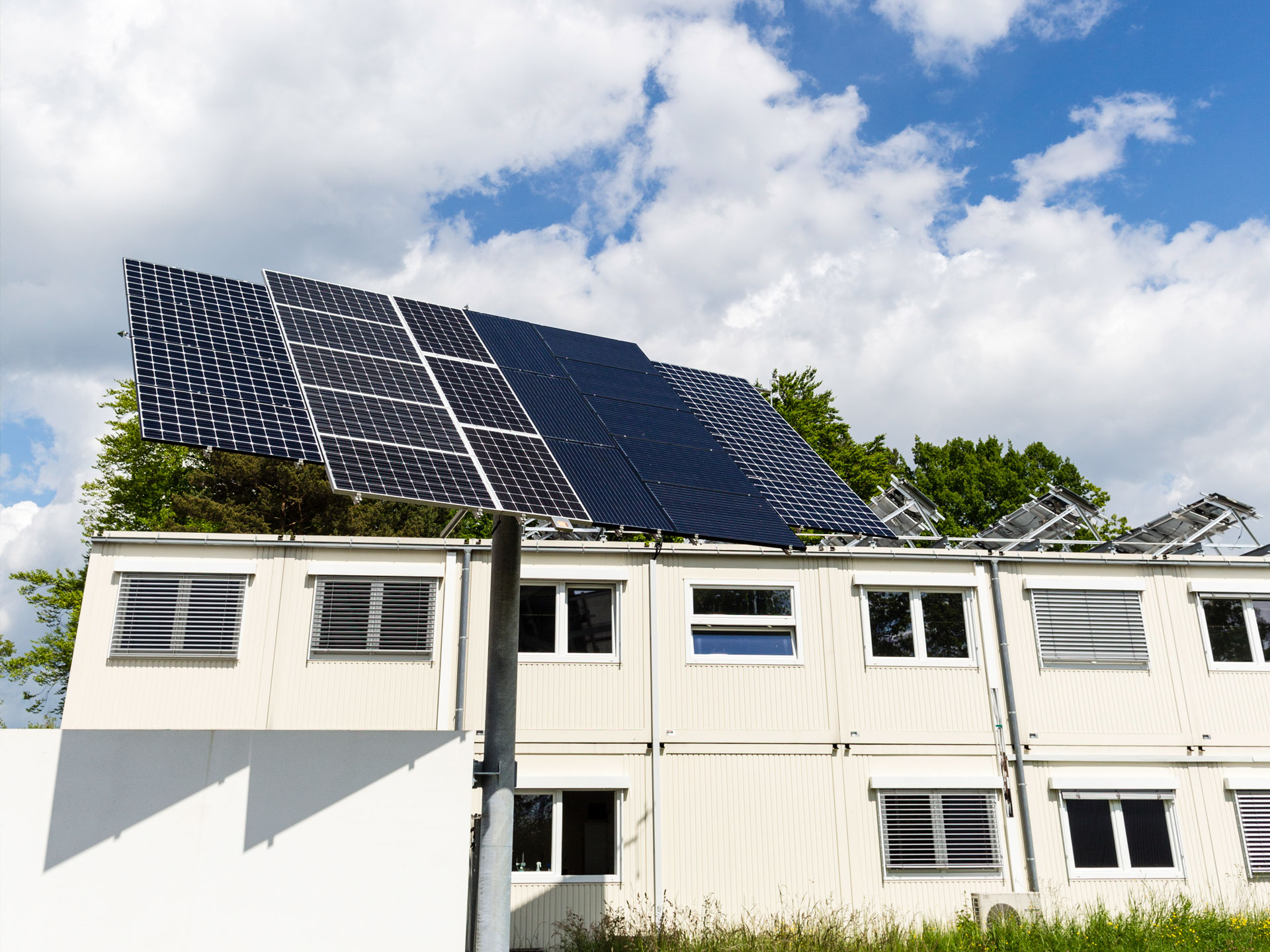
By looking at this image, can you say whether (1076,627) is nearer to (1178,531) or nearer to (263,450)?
(1178,531)

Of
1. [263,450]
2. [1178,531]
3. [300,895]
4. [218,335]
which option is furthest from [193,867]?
[1178,531]

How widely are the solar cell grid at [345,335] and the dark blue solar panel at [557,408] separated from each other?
1506mm

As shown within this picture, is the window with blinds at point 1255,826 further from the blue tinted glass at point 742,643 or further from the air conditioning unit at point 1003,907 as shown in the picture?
the blue tinted glass at point 742,643

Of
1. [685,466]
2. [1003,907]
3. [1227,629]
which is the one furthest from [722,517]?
[1227,629]

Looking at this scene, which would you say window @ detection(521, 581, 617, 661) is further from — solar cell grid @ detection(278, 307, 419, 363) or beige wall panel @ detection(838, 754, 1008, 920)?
solar cell grid @ detection(278, 307, 419, 363)

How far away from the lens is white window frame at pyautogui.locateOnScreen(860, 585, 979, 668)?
17172 millimetres

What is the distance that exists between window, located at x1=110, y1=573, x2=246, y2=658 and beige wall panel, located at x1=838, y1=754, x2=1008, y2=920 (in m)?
10.5

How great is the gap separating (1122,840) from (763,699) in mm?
6559

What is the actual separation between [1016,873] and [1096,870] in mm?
1395

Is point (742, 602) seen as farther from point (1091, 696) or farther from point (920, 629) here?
point (1091, 696)

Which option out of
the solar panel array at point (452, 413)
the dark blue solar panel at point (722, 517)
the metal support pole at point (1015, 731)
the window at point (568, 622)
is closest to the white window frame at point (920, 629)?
the metal support pole at point (1015, 731)

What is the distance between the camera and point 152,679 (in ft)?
51.3

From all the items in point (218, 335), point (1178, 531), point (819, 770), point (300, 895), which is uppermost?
point (218, 335)

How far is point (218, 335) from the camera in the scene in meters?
12.9
